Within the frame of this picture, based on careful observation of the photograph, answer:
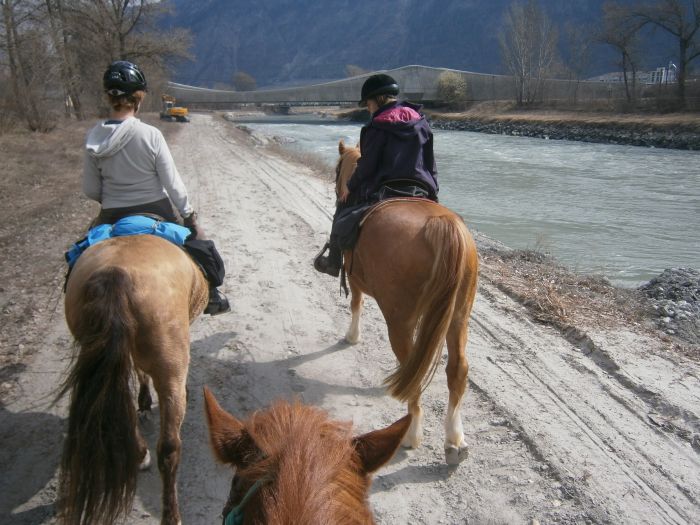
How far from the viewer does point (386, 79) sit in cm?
394

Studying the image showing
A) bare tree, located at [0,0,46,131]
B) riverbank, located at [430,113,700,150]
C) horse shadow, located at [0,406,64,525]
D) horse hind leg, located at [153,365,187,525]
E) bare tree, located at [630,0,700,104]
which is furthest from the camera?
bare tree, located at [630,0,700,104]

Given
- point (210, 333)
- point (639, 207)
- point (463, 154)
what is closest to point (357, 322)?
point (210, 333)

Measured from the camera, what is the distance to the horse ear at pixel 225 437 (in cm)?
154

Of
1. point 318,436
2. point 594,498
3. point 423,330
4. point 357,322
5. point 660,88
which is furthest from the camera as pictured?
point 660,88

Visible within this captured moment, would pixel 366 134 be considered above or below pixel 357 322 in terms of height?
above

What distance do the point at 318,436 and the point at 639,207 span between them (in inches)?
563

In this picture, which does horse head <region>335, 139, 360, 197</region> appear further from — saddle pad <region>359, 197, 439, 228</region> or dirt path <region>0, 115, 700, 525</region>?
dirt path <region>0, 115, 700, 525</region>

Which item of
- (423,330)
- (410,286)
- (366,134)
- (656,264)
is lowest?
(656,264)

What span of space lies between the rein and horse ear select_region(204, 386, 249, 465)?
0.71 feet

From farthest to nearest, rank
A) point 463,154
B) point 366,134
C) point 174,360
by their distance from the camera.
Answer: point 463,154 → point 366,134 → point 174,360

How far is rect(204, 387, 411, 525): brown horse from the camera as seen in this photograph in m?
1.19

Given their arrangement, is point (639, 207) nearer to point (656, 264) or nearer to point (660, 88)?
point (656, 264)

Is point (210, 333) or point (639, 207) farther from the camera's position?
point (639, 207)

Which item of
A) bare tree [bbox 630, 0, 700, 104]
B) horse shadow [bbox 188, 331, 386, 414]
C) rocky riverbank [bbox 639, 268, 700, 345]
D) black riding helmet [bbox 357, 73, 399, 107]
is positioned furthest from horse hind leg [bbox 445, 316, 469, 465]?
bare tree [bbox 630, 0, 700, 104]
